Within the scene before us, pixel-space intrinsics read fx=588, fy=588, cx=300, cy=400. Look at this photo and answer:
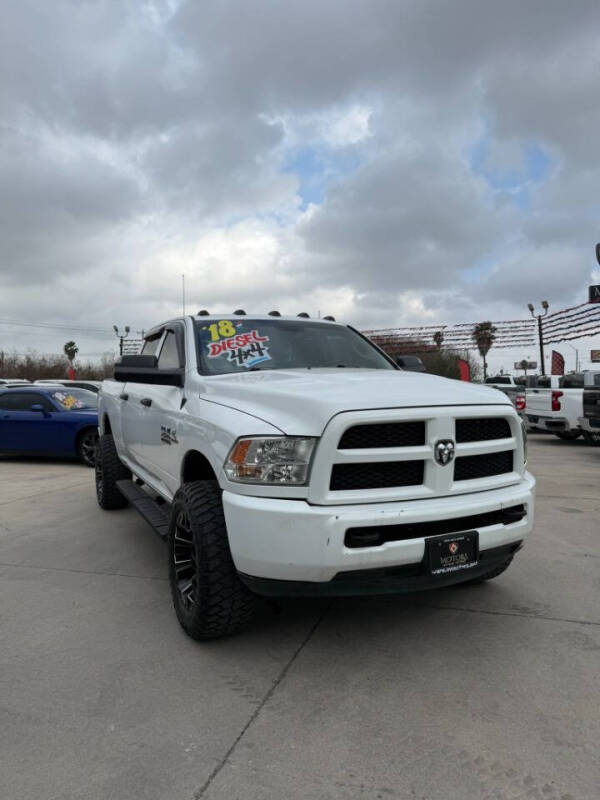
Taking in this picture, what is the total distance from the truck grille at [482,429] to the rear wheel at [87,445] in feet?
27.1

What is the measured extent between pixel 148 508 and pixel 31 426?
683cm

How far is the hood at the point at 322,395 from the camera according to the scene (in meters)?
2.67

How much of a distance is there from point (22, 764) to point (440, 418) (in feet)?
7.11

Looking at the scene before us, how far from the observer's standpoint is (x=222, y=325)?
13.9ft

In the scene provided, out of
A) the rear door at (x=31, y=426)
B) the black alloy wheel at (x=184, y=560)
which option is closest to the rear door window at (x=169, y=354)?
the black alloy wheel at (x=184, y=560)

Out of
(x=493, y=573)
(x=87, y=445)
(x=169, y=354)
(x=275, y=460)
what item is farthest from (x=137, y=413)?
(x=87, y=445)

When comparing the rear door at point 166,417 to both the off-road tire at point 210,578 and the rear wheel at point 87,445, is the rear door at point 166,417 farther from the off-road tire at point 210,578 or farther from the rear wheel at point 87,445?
the rear wheel at point 87,445

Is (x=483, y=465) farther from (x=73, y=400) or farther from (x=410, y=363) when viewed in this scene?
(x=73, y=400)

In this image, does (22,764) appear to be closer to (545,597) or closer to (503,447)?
(503,447)

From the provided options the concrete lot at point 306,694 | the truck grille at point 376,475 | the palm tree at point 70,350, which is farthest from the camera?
the palm tree at point 70,350

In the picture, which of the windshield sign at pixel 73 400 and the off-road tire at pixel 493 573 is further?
the windshield sign at pixel 73 400

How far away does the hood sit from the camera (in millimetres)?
2668

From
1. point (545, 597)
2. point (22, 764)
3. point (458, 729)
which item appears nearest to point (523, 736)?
point (458, 729)

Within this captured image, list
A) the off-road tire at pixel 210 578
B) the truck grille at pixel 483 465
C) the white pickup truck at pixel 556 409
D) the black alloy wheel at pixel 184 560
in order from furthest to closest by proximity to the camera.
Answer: the white pickup truck at pixel 556 409
the black alloy wheel at pixel 184 560
the truck grille at pixel 483 465
the off-road tire at pixel 210 578
